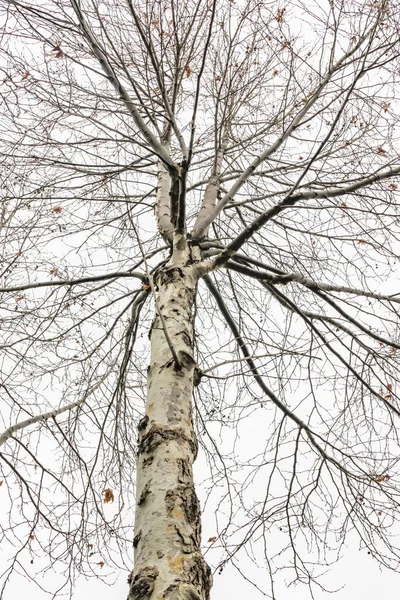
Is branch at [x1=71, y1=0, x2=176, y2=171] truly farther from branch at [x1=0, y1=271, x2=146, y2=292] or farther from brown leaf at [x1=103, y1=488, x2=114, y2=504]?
brown leaf at [x1=103, y1=488, x2=114, y2=504]

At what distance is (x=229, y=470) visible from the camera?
3338 mm

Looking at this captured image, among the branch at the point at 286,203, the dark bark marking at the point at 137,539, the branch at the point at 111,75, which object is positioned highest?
the branch at the point at 111,75

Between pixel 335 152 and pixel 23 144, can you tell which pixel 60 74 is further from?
pixel 335 152

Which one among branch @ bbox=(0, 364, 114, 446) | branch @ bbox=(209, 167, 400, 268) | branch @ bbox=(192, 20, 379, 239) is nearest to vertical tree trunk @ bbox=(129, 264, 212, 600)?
branch @ bbox=(209, 167, 400, 268)

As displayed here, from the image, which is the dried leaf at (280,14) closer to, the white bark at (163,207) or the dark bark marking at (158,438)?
the white bark at (163,207)

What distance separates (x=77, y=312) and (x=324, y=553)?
7.97 feet

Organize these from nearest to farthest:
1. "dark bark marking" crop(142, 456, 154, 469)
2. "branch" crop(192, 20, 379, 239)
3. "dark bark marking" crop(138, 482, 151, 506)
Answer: "dark bark marking" crop(138, 482, 151, 506) → "dark bark marking" crop(142, 456, 154, 469) → "branch" crop(192, 20, 379, 239)

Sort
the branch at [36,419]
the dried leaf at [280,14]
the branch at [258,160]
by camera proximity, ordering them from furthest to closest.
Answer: the dried leaf at [280,14] < the branch at [258,160] < the branch at [36,419]

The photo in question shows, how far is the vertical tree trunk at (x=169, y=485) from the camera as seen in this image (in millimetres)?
1479

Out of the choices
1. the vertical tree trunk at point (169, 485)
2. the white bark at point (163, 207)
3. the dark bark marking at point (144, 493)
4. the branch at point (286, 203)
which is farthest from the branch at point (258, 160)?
the dark bark marking at point (144, 493)

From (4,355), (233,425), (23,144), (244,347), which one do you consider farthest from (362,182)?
(4,355)

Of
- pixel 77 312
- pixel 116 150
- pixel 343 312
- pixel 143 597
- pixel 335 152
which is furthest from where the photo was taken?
pixel 116 150

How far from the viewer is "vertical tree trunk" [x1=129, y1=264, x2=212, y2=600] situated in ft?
4.85

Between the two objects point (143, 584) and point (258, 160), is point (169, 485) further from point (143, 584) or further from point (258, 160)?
point (258, 160)
